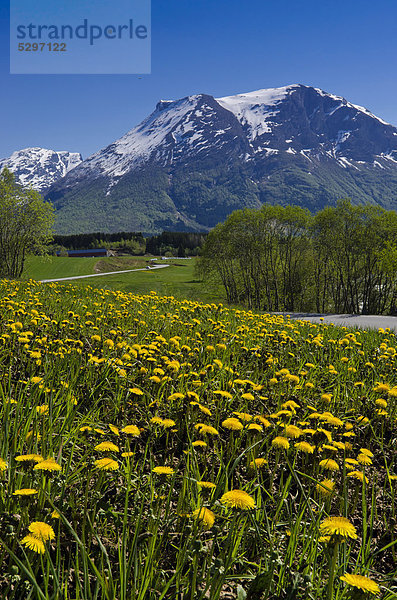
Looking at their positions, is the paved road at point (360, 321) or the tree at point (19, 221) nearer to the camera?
the paved road at point (360, 321)

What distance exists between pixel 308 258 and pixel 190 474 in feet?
118

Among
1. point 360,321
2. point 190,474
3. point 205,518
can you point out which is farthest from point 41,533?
point 360,321

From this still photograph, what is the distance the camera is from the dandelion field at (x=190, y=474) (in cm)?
149

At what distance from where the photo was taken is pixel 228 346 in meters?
5.09

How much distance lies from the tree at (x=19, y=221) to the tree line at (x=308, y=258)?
16610mm

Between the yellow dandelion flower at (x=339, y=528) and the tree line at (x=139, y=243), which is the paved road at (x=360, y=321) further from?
the tree line at (x=139, y=243)

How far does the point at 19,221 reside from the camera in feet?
101

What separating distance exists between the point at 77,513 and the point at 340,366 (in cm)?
393

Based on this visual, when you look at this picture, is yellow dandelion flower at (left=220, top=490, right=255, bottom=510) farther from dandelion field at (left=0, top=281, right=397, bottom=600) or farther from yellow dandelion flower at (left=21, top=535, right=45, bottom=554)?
yellow dandelion flower at (left=21, top=535, right=45, bottom=554)

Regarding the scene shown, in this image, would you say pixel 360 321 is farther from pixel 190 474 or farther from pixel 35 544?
pixel 35 544

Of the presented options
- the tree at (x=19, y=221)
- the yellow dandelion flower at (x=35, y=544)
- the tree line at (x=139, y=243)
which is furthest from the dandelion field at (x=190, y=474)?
the tree line at (x=139, y=243)

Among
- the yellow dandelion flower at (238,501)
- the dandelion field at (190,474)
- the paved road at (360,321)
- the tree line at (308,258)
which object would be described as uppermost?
the tree line at (308,258)

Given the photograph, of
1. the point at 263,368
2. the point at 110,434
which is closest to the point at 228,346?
the point at 263,368

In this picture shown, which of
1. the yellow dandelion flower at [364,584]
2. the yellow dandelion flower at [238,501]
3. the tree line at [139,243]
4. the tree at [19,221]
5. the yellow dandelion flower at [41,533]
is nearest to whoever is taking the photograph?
the yellow dandelion flower at [364,584]
